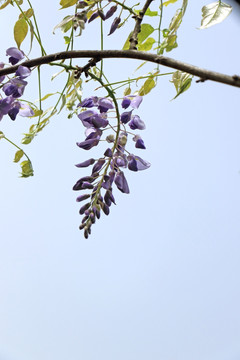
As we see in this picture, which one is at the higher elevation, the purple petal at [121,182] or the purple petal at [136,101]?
the purple petal at [136,101]

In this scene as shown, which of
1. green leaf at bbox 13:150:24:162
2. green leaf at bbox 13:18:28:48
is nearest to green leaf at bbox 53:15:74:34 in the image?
green leaf at bbox 13:18:28:48

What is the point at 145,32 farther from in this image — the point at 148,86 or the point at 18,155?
the point at 18,155

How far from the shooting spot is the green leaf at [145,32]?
16.5 inches

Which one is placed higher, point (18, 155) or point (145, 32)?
point (145, 32)

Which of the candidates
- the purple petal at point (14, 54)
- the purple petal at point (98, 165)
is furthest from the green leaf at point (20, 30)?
the purple petal at point (98, 165)

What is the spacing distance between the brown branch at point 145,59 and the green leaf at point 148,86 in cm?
14

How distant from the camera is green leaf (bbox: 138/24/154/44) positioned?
1.38 feet

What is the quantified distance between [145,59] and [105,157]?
15 cm

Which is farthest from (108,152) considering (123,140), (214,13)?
(214,13)

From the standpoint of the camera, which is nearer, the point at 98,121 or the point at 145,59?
the point at 145,59

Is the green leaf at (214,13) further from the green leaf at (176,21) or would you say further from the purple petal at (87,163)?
the purple petal at (87,163)

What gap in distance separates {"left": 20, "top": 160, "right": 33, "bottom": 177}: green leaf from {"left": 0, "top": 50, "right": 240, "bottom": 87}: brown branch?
0.13m

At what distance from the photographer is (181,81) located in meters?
0.38

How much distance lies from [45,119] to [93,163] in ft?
0.21
